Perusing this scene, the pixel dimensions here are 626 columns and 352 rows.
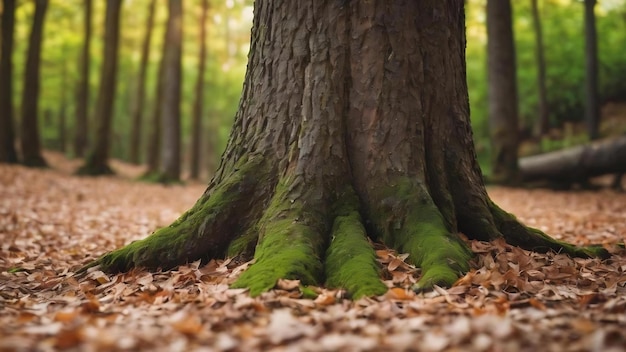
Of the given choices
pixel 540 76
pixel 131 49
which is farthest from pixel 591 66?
pixel 131 49

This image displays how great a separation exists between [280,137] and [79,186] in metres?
9.84

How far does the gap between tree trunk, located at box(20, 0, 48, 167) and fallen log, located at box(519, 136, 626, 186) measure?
1304cm

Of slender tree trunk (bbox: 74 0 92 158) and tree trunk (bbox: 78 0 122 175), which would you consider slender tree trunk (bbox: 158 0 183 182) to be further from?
slender tree trunk (bbox: 74 0 92 158)

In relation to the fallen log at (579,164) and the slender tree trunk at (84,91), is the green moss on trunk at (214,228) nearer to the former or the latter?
the fallen log at (579,164)

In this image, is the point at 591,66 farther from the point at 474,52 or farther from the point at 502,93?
the point at 474,52

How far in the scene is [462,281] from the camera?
3316 mm

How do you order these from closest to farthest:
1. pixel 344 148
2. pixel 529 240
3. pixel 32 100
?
pixel 344 148, pixel 529 240, pixel 32 100

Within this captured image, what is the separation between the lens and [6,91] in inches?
582

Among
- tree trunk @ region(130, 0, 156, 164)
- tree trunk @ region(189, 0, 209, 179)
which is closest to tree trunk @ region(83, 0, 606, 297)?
tree trunk @ region(189, 0, 209, 179)

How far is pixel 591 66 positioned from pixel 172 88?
37.8 ft

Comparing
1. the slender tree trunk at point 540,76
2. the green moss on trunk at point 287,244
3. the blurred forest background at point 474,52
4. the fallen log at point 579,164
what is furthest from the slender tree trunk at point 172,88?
the green moss on trunk at point 287,244

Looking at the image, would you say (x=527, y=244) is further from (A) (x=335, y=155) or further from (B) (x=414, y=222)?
(A) (x=335, y=155)

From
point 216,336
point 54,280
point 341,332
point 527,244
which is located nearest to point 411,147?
point 527,244

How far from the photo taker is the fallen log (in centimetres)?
1180
